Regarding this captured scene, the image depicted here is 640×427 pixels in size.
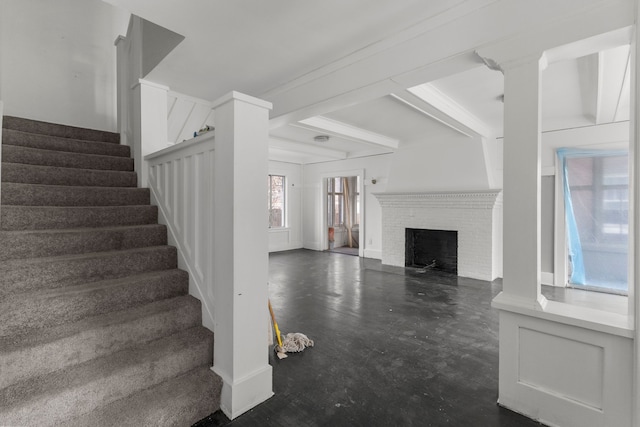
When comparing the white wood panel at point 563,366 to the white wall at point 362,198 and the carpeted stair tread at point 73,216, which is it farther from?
the white wall at point 362,198

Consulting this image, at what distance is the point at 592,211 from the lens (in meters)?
4.39

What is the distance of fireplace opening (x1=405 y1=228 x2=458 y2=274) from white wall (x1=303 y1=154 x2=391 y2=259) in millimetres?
914

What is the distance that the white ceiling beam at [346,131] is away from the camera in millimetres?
4242

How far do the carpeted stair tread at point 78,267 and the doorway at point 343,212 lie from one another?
675cm

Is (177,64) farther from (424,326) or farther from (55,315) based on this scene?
(424,326)

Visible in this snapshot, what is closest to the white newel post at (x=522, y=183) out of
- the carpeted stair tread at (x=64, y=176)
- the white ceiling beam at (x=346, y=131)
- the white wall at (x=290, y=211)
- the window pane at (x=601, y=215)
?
the white ceiling beam at (x=346, y=131)

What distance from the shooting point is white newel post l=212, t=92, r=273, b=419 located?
5.65ft

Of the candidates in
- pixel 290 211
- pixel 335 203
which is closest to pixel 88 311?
pixel 290 211

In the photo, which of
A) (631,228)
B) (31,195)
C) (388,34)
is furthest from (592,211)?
(31,195)

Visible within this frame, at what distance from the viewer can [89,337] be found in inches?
63.3

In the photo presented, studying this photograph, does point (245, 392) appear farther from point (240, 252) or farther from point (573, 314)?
point (573, 314)

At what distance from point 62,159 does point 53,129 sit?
→ 2.13ft

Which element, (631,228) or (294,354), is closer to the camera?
(631,228)

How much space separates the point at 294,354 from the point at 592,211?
4776mm
